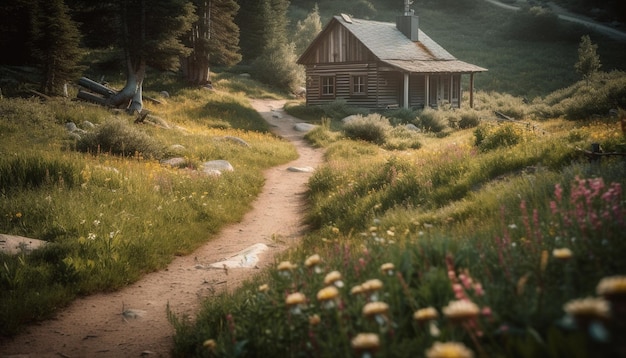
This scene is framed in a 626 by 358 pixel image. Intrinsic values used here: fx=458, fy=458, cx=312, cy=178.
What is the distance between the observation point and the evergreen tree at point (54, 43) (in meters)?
20.1

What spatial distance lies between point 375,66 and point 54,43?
70.1 ft

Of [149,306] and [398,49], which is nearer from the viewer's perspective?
[149,306]

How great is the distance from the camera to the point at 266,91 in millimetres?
42969

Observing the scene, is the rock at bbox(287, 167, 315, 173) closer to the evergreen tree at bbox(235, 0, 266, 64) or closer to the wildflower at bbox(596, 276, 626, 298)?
the wildflower at bbox(596, 276, 626, 298)

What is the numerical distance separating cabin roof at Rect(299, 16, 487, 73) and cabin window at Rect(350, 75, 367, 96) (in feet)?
8.42

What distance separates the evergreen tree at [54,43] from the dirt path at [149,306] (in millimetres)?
15415

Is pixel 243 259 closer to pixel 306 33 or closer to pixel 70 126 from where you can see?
pixel 70 126

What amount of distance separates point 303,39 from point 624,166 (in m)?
54.5

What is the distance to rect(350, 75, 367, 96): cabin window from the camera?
3544cm

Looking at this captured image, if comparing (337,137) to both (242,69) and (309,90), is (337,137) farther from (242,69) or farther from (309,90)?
(242,69)

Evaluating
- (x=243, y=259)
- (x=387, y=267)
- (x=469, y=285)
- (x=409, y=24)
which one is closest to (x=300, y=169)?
(x=243, y=259)

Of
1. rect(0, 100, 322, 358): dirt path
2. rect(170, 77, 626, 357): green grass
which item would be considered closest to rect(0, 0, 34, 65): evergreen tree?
rect(0, 100, 322, 358): dirt path

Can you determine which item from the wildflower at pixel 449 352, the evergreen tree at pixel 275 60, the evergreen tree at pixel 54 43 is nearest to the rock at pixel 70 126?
the evergreen tree at pixel 54 43

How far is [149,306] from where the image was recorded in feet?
19.8
